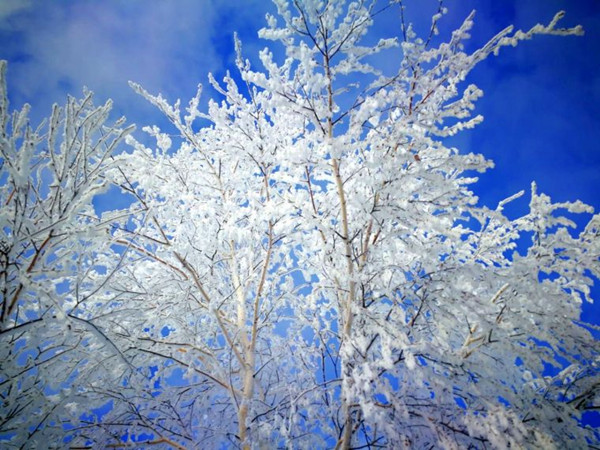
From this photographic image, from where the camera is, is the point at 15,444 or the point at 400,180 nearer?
the point at 15,444

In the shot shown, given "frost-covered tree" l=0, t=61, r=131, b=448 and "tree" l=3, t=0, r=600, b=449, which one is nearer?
"frost-covered tree" l=0, t=61, r=131, b=448

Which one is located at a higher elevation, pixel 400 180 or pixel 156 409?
pixel 400 180

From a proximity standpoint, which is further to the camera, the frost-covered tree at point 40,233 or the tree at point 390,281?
the tree at point 390,281

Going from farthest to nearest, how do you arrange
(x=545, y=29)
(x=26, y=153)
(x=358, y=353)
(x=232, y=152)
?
(x=232, y=152) < (x=358, y=353) < (x=545, y=29) < (x=26, y=153)

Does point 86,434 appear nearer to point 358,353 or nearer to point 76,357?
point 76,357

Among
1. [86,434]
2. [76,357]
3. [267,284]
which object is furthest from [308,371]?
[76,357]

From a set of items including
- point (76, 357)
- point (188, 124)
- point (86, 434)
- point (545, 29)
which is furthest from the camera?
point (188, 124)

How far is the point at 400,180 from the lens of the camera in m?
2.43

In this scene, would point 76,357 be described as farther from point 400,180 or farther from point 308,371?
point 400,180

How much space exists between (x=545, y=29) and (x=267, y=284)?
431 cm

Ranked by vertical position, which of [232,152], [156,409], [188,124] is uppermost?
[188,124]

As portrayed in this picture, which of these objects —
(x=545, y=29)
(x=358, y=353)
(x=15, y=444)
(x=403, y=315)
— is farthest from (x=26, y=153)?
(x=545, y=29)

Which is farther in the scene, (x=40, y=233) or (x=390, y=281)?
(x=390, y=281)

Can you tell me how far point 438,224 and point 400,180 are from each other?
0.47m
